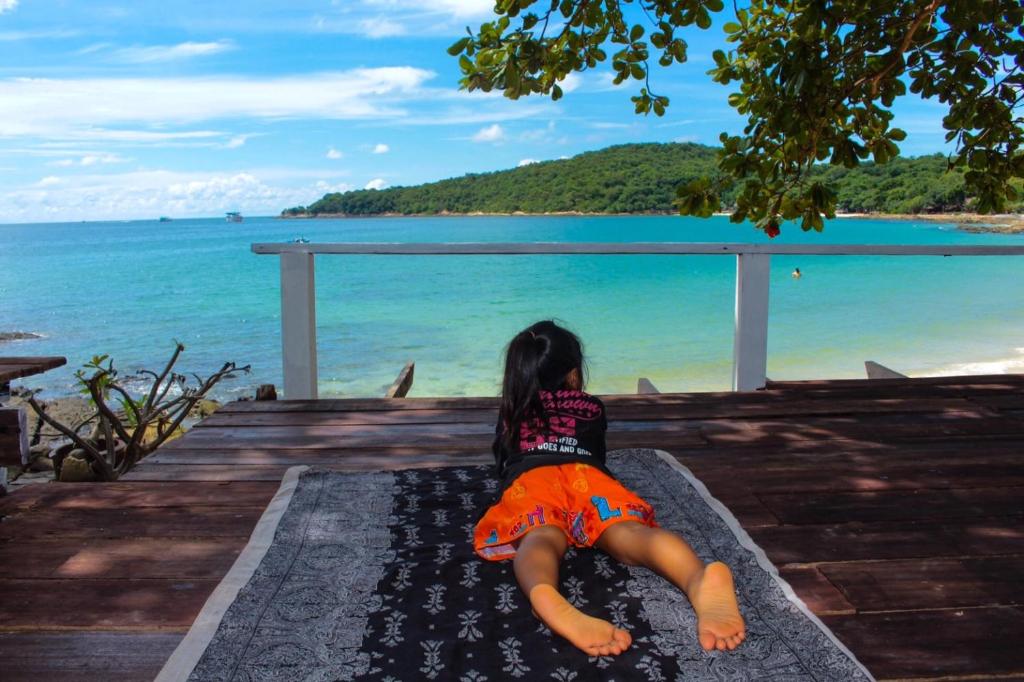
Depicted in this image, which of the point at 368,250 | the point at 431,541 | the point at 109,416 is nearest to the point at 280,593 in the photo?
the point at 431,541

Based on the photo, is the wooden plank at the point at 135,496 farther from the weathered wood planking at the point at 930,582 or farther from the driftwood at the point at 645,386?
the driftwood at the point at 645,386

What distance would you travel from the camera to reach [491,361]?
34.3 feet

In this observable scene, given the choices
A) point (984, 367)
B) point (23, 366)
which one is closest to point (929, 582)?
point (23, 366)

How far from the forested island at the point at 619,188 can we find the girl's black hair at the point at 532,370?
16.6 feet

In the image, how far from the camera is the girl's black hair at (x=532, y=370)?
2.00m

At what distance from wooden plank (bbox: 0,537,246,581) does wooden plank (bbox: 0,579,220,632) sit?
0.04 meters

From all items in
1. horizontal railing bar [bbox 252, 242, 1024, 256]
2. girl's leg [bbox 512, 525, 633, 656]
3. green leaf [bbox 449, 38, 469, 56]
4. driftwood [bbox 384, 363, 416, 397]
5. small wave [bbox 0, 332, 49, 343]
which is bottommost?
small wave [bbox 0, 332, 49, 343]

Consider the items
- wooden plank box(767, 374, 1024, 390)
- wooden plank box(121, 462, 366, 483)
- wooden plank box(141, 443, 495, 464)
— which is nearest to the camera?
wooden plank box(121, 462, 366, 483)

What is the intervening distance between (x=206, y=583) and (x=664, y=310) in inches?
385

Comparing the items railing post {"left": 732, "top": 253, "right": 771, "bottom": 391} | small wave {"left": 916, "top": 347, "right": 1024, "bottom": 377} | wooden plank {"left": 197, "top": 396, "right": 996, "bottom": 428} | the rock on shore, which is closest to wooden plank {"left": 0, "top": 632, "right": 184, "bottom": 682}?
wooden plank {"left": 197, "top": 396, "right": 996, "bottom": 428}

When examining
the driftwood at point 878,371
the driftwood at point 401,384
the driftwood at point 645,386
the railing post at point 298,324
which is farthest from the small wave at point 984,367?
the railing post at point 298,324

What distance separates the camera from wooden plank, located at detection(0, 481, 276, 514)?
7.11 feet

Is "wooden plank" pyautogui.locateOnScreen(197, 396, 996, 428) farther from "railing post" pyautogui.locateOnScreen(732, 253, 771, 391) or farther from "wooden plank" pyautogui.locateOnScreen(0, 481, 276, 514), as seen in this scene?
"wooden plank" pyautogui.locateOnScreen(0, 481, 276, 514)

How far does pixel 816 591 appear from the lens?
5.35ft
